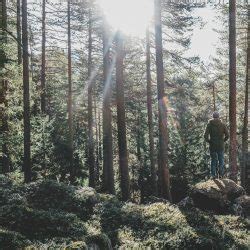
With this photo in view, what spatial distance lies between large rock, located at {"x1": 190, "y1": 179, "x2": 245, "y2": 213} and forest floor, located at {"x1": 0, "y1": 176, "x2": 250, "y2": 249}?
116 cm

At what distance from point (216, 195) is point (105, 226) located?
4046 millimetres

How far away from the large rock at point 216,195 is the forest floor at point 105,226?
1159mm

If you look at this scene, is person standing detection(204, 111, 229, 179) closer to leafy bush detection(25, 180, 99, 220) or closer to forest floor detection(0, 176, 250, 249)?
forest floor detection(0, 176, 250, 249)

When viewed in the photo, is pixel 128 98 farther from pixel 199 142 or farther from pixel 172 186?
pixel 199 142

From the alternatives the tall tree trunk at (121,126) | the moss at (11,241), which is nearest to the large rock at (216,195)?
the tall tree trunk at (121,126)

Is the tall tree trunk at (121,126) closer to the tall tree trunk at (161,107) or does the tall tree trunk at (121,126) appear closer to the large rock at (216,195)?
the tall tree trunk at (161,107)

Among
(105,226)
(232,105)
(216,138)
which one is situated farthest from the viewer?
(232,105)

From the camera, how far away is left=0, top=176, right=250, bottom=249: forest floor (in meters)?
7.32

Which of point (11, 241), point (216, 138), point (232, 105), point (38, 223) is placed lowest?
point (38, 223)

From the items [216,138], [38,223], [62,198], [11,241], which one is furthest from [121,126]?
[11,241]

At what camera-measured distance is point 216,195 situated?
12.3 metres

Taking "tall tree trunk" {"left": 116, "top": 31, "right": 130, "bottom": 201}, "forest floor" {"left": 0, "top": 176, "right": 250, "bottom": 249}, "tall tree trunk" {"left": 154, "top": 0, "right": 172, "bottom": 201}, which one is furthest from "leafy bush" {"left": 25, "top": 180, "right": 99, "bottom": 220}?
"tall tree trunk" {"left": 154, "top": 0, "right": 172, "bottom": 201}

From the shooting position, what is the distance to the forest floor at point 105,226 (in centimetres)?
732

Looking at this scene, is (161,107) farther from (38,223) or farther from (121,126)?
(38,223)
